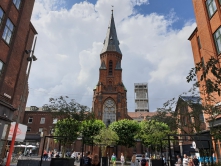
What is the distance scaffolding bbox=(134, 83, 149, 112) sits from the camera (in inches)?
3292

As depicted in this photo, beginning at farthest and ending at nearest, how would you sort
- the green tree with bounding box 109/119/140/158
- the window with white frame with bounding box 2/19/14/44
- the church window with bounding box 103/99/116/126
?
the church window with bounding box 103/99/116/126 < the green tree with bounding box 109/119/140/158 < the window with white frame with bounding box 2/19/14/44

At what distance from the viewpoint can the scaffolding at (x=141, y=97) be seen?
8362 centimetres

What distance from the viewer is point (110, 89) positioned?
51.2m

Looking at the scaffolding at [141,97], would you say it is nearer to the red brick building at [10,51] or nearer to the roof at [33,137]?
the roof at [33,137]

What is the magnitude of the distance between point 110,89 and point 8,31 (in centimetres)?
3888

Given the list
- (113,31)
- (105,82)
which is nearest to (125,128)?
(105,82)

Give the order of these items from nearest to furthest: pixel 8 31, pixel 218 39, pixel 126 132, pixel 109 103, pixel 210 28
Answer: pixel 218 39, pixel 8 31, pixel 210 28, pixel 126 132, pixel 109 103

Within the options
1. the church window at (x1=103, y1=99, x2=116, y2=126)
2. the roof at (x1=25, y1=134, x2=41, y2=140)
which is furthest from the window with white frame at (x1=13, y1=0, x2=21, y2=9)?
the roof at (x1=25, y1=134, x2=41, y2=140)

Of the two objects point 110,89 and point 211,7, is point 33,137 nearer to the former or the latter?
point 110,89

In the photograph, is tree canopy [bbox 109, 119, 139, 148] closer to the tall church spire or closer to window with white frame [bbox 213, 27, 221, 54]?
the tall church spire

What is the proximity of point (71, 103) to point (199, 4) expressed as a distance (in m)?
16.0

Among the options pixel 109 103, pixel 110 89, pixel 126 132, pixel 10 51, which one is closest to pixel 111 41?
pixel 110 89

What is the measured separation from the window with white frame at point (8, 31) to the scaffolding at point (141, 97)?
244 ft

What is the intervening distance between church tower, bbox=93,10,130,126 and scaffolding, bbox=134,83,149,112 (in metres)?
32.6
